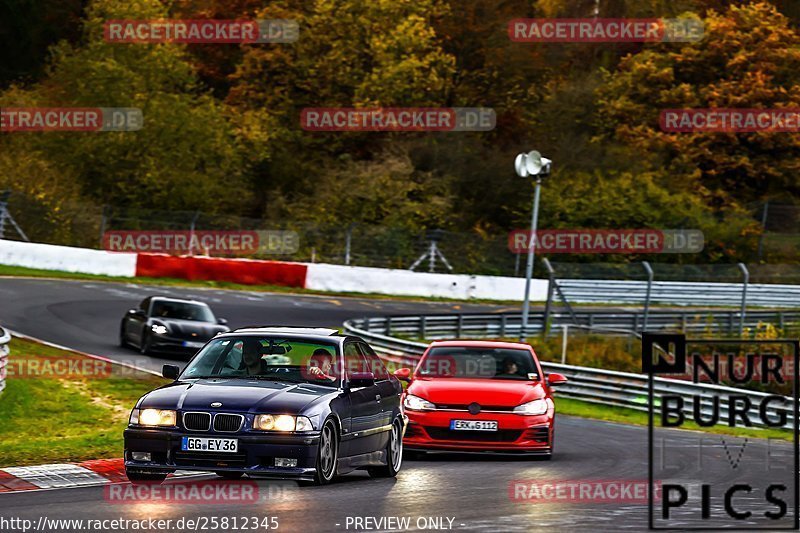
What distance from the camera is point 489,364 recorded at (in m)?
17.1

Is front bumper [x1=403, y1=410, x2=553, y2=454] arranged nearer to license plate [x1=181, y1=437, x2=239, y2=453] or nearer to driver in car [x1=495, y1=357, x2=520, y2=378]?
driver in car [x1=495, y1=357, x2=520, y2=378]

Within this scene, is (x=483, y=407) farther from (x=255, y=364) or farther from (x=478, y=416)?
(x=255, y=364)

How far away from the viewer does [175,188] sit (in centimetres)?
5284

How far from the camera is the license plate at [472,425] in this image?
15.4 metres

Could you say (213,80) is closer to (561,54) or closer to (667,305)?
(561,54)

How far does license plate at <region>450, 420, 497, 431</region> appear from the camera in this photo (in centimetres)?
1537

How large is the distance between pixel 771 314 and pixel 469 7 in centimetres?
3373
